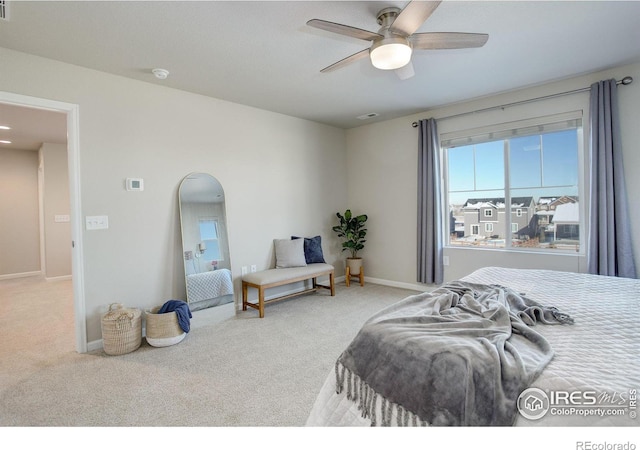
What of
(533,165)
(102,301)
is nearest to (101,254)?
(102,301)

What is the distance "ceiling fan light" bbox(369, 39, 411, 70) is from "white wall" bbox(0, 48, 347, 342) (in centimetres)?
237

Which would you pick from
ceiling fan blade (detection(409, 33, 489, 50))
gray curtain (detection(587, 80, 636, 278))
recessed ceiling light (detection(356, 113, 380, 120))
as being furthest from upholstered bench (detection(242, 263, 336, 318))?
gray curtain (detection(587, 80, 636, 278))

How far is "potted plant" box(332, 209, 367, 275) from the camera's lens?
16.8 ft

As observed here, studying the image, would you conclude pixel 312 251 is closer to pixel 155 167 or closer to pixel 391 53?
pixel 155 167

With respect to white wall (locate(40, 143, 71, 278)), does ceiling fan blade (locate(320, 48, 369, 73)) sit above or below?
above

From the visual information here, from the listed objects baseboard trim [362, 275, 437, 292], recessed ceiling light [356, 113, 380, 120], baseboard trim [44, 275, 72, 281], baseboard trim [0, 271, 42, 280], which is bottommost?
baseboard trim [362, 275, 437, 292]

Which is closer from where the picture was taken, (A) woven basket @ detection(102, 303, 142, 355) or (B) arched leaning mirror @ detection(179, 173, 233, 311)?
(A) woven basket @ detection(102, 303, 142, 355)

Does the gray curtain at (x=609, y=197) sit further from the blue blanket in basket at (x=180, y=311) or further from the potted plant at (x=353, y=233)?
the blue blanket in basket at (x=180, y=311)

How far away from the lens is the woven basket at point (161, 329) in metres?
2.93

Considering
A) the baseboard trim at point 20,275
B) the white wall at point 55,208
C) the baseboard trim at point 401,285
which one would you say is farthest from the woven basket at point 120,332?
the baseboard trim at point 20,275

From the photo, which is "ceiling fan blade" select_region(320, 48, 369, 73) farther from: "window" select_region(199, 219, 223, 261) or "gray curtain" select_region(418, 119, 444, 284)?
"gray curtain" select_region(418, 119, 444, 284)

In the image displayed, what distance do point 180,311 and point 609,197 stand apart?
432 cm

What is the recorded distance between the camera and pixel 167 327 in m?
2.96

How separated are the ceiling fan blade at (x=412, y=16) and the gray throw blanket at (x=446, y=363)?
1.60 meters
